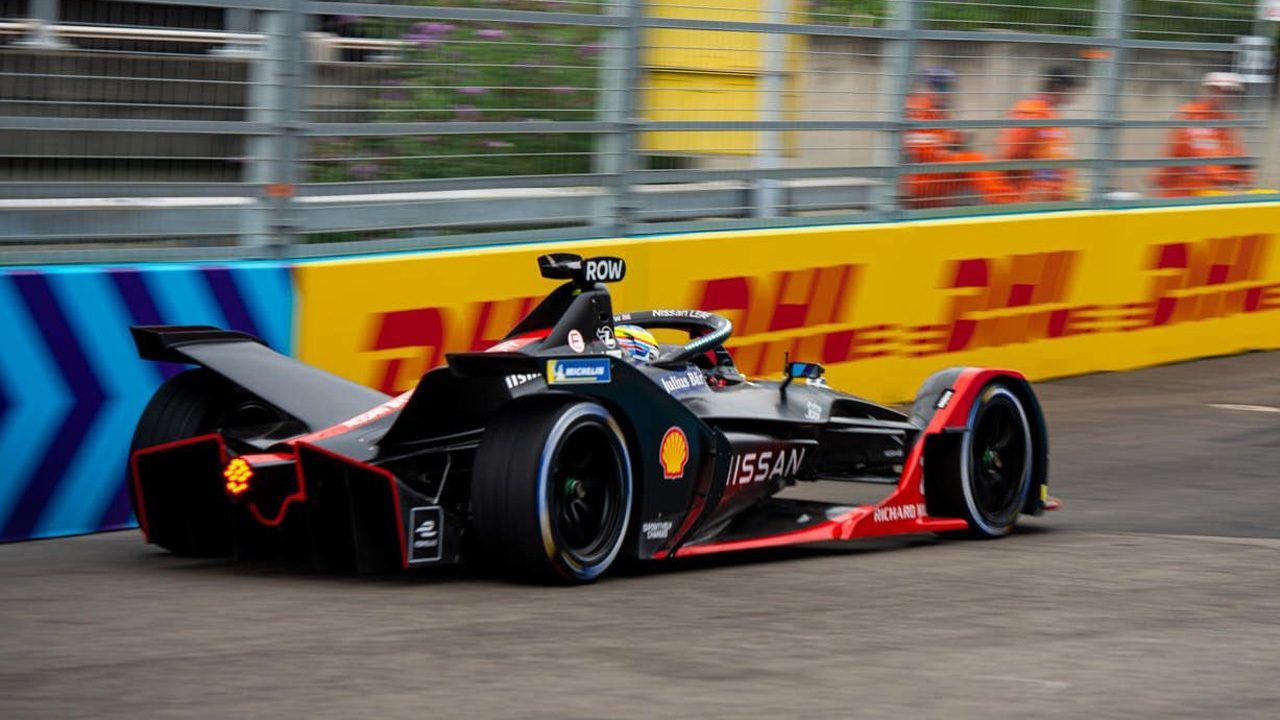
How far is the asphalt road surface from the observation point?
4.77m

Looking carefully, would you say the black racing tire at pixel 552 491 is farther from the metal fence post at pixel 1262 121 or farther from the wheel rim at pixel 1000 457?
the metal fence post at pixel 1262 121

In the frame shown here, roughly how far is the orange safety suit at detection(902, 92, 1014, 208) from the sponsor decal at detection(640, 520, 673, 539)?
6403 millimetres

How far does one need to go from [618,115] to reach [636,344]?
3.72 metres

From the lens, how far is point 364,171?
934 cm

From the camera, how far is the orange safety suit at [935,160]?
505 inches

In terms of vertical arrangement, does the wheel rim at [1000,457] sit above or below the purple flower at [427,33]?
below

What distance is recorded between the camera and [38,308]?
748cm

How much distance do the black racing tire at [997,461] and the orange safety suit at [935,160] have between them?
4.78 m

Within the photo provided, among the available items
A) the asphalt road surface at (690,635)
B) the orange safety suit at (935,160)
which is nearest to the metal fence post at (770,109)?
the orange safety suit at (935,160)

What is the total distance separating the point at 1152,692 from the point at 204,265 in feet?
15.2

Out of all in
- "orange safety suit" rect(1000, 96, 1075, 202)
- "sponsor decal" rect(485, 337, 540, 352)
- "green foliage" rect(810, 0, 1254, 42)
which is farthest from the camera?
"orange safety suit" rect(1000, 96, 1075, 202)

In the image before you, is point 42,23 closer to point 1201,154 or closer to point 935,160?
point 935,160

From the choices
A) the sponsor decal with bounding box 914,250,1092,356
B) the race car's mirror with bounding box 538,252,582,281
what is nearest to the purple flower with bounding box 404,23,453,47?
the race car's mirror with bounding box 538,252,582,281

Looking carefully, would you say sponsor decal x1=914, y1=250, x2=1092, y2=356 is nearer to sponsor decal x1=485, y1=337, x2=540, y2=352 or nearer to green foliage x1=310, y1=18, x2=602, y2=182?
green foliage x1=310, y1=18, x2=602, y2=182
